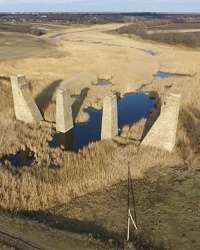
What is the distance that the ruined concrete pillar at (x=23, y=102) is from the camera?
A: 23.3 meters

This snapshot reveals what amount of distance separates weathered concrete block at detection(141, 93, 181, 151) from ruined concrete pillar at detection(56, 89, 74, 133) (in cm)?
630

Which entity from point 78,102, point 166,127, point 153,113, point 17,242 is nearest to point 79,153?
point 166,127

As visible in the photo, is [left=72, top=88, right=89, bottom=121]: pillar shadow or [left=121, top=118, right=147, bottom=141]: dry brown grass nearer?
[left=121, top=118, right=147, bottom=141]: dry brown grass

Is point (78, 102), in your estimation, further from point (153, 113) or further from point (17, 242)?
point (17, 242)

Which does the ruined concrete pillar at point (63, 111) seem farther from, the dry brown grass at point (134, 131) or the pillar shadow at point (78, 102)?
the dry brown grass at point (134, 131)

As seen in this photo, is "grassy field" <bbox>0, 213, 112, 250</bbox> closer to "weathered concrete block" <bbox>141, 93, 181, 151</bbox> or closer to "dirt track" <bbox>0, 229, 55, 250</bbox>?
"dirt track" <bbox>0, 229, 55, 250</bbox>

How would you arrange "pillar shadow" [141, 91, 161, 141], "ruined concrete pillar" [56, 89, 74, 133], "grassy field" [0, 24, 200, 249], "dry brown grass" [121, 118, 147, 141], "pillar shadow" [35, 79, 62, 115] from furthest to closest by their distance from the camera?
"pillar shadow" [35, 79, 62, 115]
"pillar shadow" [141, 91, 161, 141]
"dry brown grass" [121, 118, 147, 141]
"ruined concrete pillar" [56, 89, 74, 133]
"grassy field" [0, 24, 200, 249]

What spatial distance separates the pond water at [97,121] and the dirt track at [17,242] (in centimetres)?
1052

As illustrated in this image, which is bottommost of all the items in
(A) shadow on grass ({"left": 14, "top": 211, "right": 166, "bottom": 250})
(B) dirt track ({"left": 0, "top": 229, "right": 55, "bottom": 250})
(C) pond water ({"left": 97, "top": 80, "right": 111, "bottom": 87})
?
(A) shadow on grass ({"left": 14, "top": 211, "right": 166, "bottom": 250})

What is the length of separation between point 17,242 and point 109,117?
35.1ft

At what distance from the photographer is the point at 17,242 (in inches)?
475

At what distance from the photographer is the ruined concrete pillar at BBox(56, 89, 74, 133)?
22562 millimetres

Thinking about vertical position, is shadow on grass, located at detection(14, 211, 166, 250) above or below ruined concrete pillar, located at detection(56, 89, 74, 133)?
below

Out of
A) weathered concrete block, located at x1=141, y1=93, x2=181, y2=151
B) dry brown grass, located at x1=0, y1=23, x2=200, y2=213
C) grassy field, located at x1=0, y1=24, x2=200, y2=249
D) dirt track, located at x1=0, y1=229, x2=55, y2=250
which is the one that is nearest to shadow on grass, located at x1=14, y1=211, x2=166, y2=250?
grassy field, located at x1=0, y1=24, x2=200, y2=249
